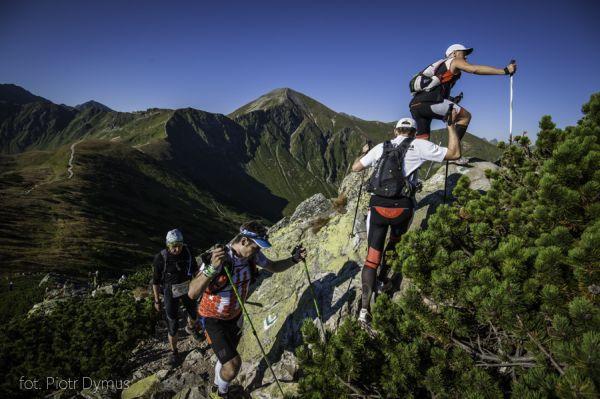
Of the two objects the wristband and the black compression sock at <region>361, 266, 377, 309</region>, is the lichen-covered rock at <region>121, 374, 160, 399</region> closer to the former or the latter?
the wristband

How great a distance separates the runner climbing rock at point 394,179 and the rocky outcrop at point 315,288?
7.36 feet

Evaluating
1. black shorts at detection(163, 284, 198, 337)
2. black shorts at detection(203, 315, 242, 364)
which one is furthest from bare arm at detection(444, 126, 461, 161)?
black shorts at detection(163, 284, 198, 337)

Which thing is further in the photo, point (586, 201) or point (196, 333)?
point (196, 333)

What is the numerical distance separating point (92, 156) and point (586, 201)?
232 metres

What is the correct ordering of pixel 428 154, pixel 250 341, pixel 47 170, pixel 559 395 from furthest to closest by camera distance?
pixel 47 170, pixel 250 341, pixel 428 154, pixel 559 395

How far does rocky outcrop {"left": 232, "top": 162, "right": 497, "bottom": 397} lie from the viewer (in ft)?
29.5

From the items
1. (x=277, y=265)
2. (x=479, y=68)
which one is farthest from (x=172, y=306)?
(x=479, y=68)

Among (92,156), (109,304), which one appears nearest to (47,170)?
(92,156)

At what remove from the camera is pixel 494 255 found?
4.52m

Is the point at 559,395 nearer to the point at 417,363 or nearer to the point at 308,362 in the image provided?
the point at 417,363

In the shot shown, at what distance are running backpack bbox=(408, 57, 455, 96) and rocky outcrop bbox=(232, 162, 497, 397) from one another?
3.98m

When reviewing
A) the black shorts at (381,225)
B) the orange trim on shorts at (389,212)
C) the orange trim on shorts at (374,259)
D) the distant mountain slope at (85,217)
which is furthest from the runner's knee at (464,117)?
the distant mountain slope at (85,217)

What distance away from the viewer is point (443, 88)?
7445 mm

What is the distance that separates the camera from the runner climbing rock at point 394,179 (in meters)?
6.55
